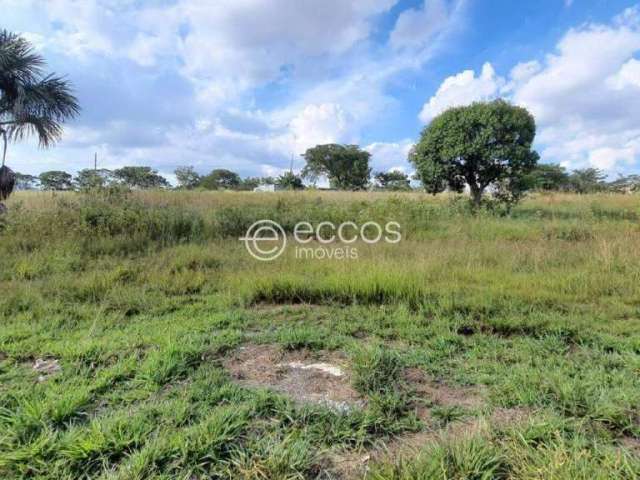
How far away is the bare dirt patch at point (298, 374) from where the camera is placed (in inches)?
71.6

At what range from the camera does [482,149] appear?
902 cm

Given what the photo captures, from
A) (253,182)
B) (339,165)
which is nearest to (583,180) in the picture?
(339,165)

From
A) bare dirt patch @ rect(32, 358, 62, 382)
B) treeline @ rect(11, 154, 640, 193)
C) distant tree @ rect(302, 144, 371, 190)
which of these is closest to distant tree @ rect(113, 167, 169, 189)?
treeline @ rect(11, 154, 640, 193)

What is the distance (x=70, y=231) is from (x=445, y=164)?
387 inches

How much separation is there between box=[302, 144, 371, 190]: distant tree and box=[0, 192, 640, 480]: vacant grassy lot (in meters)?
33.0

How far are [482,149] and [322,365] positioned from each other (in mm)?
9123

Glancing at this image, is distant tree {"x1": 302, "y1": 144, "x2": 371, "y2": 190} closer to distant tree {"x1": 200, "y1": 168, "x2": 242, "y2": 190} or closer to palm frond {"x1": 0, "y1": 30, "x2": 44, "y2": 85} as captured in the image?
distant tree {"x1": 200, "y1": 168, "x2": 242, "y2": 190}

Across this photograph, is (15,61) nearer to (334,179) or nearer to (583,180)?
(334,179)

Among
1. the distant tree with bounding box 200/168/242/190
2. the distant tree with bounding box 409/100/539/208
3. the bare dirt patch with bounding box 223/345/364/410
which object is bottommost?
the bare dirt patch with bounding box 223/345/364/410

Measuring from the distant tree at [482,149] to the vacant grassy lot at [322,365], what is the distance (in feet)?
16.2

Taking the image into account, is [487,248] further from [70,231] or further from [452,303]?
[70,231]

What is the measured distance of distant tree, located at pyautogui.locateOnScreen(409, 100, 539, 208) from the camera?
8977 millimetres

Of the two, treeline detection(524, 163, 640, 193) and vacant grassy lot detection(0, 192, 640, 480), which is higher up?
treeline detection(524, 163, 640, 193)

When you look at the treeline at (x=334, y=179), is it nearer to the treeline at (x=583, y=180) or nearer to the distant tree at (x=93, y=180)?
the treeline at (x=583, y=180)
